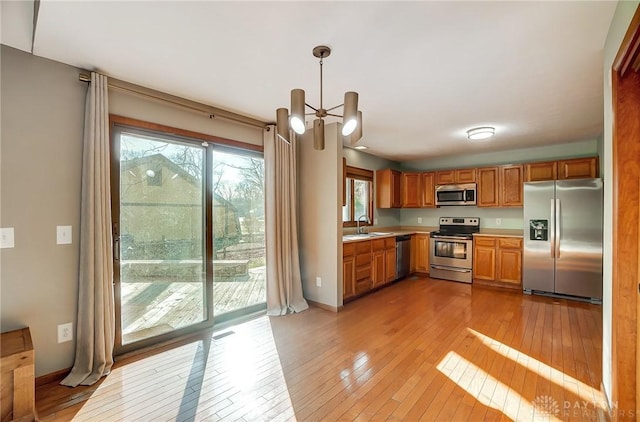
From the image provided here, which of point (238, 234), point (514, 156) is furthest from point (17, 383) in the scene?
point (514, 156)

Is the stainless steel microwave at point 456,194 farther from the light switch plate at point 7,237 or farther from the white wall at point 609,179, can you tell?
the light switch plate at point 7,237

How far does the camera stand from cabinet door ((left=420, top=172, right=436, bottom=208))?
20.4ft

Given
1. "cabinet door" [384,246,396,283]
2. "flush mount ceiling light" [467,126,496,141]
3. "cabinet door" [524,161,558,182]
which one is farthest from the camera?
"cabinet door" [384,246,396,283]

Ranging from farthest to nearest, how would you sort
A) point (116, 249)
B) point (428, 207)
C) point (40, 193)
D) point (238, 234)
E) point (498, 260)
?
1. point (428, 207)
2. point (498, 260)
3. point (238, 234)
4. point (116, 249)
5. point (40, 193)

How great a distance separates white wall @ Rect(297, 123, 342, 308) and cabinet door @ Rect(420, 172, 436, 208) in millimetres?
3018

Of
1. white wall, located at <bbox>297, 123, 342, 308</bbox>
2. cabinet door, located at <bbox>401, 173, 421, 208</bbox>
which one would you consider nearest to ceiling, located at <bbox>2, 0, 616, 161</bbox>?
white wall, located at <bbox>297, 123, 342, 308</bbox>

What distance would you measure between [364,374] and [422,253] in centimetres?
410

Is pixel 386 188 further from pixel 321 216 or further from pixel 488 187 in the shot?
pixel 321 216

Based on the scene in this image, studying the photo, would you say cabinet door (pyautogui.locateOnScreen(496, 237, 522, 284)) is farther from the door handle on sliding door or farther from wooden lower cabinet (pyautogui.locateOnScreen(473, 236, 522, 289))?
the door handle on sliding door

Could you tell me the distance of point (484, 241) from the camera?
5320 mm

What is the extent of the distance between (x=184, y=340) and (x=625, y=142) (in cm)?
386

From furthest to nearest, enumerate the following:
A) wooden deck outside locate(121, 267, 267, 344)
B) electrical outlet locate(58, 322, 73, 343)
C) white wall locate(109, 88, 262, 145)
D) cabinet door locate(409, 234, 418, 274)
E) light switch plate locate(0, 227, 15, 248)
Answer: cabinet door locate(409, 234, 418, 274)
wooden deck outside locate(121, 267, 267, 344)
white wall locate(109, 88, 262, 145)
electrical outlet locate(58, 322, 73, 343)
light switch plate locate(0, 227, 15, 248)

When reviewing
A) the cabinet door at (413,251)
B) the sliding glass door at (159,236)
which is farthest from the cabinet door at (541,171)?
the sliding glass door at (159,236)

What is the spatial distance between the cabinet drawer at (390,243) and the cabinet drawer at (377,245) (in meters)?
0.13
